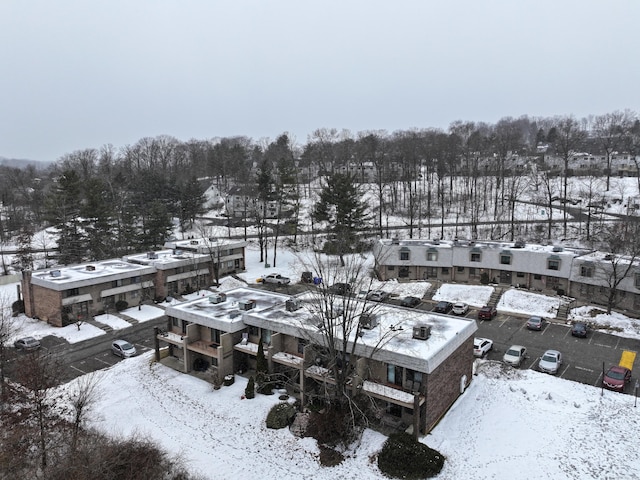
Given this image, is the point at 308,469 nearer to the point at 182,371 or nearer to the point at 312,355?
the point at 312,355

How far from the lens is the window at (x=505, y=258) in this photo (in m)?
49.3

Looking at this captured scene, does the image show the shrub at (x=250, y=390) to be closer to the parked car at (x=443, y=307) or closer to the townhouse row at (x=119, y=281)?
the parked car at (x=443, y=307)

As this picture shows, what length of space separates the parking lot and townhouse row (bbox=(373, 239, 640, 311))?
274 inches

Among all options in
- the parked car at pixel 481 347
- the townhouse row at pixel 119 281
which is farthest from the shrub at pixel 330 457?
the townhouse row at pixel 119 281

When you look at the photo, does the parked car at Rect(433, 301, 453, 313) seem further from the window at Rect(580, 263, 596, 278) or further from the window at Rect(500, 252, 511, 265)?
the window at Rect(580, 263, 596, 278)

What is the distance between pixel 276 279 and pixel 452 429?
3337cm

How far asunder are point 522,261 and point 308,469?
37129mm

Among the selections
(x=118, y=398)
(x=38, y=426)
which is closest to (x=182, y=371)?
(x=118, y=398)

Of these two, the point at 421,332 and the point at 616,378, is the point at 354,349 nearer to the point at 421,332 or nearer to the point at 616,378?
the point at 421,332

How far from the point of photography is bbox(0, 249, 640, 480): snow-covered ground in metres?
21.1

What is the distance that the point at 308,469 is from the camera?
2144 centimetres

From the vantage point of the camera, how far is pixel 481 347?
108 ft

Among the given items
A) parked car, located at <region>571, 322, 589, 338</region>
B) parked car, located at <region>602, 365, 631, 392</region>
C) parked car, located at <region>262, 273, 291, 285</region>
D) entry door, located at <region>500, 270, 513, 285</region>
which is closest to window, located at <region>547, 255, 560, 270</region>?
entry door, located at <region>500, 270, 513, 285</region>

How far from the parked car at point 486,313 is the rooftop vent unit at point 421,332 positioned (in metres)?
16.9
